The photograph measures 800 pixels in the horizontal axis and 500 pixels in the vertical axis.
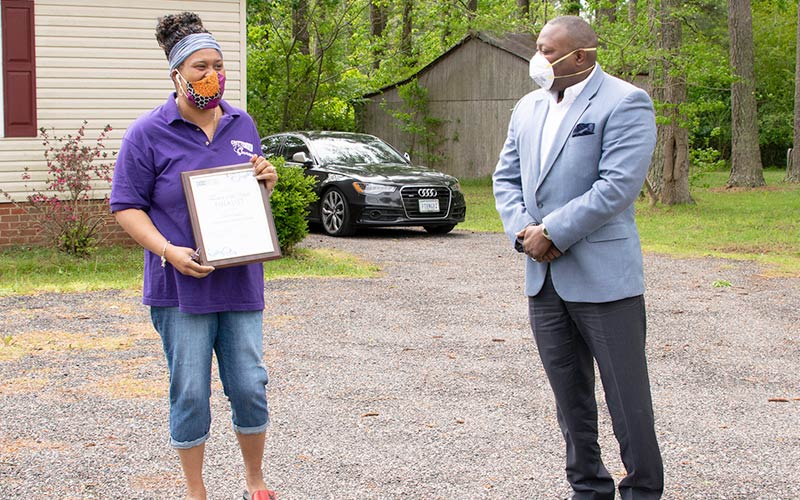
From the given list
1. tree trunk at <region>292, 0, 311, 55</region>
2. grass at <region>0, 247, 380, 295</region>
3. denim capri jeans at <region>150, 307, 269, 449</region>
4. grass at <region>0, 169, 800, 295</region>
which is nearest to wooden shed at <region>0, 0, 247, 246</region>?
grass at <region>0, 247, 380, 295</region>

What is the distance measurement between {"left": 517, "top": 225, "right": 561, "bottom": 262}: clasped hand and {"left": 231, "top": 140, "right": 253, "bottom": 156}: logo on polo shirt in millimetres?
1092

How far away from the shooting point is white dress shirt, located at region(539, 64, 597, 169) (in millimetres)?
3816

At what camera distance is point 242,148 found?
3904 mm

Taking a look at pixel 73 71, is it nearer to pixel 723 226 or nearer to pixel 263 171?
pixel 263 171

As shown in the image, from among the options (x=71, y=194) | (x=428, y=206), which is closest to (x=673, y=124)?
(x=428, y=206)

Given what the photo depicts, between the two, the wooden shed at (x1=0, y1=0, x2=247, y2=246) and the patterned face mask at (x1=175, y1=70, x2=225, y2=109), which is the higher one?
the wooden shed at (x1=0, y1=0, x2=247, y2=246)

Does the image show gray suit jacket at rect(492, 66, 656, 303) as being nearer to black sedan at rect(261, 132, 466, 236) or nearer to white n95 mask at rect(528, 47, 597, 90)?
white n95 mask at rect(528, 47, 597, 90)

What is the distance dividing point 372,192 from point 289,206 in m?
2.77

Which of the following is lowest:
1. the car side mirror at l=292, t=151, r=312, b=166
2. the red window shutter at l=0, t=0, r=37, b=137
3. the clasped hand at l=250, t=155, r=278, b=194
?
the clasped hand at l=250, t=155, r=278, b=194

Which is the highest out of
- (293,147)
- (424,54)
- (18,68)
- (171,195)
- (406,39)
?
(424,54)

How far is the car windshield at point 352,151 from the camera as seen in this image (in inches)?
615

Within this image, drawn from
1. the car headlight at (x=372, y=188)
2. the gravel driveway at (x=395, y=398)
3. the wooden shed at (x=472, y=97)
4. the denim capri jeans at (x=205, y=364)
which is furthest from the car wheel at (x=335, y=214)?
the wooden shed at (x=472, y=97)

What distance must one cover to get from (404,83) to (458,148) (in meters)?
2.40

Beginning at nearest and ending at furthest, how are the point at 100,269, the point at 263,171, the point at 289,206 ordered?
1. the point at 263,171
2. the point at 100,269
3. the point at 289,206
